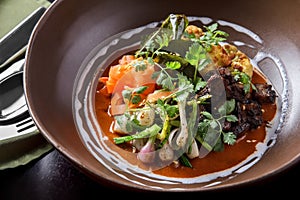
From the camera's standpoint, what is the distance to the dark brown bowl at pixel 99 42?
145cm

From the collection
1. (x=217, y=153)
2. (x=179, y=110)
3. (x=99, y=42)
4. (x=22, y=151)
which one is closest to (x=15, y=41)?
(x=99, y=42)

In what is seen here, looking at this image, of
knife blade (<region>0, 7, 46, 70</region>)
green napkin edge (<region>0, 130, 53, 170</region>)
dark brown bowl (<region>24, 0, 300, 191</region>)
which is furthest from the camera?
knife blade (<region>0, 7, 46, 70</region>)

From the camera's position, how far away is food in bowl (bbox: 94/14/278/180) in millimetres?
1494

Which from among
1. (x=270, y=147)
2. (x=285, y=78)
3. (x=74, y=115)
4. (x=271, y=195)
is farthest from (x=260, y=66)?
(x=74, y=115)

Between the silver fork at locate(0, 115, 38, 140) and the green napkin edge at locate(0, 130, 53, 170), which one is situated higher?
the silver fork at locate(0, 115, 38, 140)

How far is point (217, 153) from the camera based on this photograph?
1520mm

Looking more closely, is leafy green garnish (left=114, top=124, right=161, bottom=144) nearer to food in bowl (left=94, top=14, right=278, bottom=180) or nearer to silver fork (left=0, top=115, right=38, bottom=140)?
food in bowl (left=94, top=14, right=278, bottom=180)

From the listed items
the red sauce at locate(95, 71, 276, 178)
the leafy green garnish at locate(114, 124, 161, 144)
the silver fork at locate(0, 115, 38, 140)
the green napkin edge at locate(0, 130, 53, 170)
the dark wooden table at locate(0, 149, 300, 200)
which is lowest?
the dark wooden table at locate(0, 149, 300, 200)

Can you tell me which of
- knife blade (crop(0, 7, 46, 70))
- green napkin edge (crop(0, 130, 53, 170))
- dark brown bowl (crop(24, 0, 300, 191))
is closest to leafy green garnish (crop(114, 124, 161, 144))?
dark brown bowl (crop(24, 0, 300, 191))

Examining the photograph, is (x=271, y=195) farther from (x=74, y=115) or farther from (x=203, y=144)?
(x=74, y=115)

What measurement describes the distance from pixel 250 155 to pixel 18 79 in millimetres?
773

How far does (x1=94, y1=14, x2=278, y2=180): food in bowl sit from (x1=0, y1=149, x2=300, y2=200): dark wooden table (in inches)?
4.1

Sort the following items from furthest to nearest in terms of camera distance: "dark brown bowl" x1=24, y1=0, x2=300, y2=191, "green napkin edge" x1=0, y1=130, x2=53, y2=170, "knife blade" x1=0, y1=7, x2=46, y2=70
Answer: "knife blade" x1=0, y1=7, x2=46, y2=70
"green napkin edge" x1=0, y1=130, x2=53, y2=170
"dark brown bowl" x1=24, y1=0, x2=300, y2=191

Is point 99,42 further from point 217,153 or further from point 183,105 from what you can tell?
point 217,153
